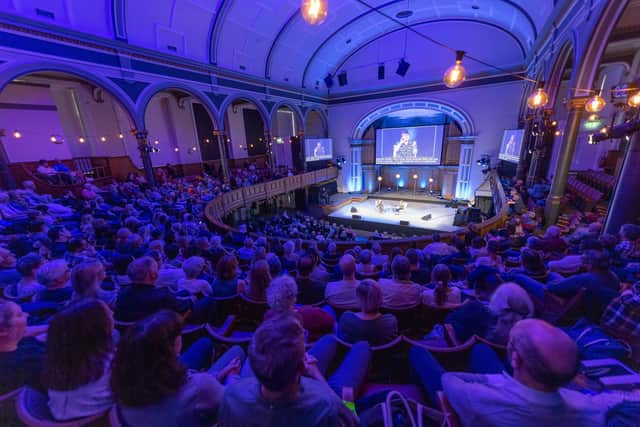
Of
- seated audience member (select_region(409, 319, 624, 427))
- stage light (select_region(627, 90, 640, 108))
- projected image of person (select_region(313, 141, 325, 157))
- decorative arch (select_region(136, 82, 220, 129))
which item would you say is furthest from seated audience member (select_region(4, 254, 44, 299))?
projected image of person (select_region(313, 141, 325, 157))

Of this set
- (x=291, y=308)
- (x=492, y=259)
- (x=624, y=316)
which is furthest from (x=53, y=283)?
(x=492, y=259)

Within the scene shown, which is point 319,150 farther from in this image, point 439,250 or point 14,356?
point 14,356

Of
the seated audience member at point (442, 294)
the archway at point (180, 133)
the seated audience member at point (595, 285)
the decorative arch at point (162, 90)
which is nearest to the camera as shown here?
the seated audience member at point (595, 285)

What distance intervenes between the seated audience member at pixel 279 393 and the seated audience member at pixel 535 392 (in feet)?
1.83

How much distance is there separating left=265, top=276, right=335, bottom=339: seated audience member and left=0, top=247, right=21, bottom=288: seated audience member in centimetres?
324

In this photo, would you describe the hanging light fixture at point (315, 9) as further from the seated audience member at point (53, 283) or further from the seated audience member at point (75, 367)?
the seated audience member at point (53, 283)

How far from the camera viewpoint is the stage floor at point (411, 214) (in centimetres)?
1331

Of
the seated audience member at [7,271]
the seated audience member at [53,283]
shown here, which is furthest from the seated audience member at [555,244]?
the seated audience member at [7,271]

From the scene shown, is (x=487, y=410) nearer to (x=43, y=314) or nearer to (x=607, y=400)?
(x=607, y=400)

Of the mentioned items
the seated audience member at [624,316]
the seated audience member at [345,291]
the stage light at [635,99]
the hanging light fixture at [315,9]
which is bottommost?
the seated audience member at [345,291]

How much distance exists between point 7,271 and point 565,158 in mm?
10272

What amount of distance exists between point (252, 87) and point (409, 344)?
1378 cm

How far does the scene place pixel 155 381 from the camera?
0.99 m

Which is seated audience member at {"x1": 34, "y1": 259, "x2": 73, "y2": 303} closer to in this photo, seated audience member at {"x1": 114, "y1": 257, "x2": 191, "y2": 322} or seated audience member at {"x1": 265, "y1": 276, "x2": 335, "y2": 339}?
seated audience member at {"x1": 114, "y1": 257, "x2": 191, "y2": 322}
